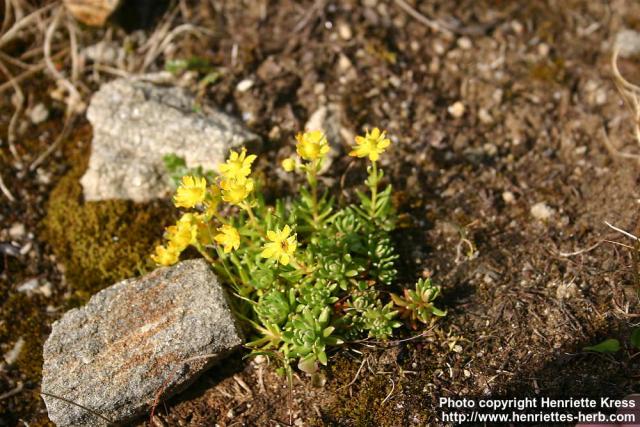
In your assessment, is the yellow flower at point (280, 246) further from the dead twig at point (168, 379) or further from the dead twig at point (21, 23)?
the dead twig at point (21, 23)

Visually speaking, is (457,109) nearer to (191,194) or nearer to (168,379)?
(191,194)

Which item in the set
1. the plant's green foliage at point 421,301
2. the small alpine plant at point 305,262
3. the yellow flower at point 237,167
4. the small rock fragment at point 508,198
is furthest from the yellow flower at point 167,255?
the small rock fragment at point 508,198

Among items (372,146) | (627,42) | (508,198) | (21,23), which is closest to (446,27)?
(627,42)

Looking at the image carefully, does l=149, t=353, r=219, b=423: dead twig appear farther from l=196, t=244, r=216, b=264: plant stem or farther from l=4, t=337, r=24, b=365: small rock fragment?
l=4, t=337, r=24, b=365: small rock fragment

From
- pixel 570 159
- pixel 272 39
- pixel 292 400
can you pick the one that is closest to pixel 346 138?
pixel 272 39

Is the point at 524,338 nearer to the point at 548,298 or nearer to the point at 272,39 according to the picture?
the point at 548,298

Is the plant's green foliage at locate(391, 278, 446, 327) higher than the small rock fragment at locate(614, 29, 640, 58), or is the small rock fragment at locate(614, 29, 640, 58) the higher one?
the small rock fragment at locate(614, 29, 640, 58)

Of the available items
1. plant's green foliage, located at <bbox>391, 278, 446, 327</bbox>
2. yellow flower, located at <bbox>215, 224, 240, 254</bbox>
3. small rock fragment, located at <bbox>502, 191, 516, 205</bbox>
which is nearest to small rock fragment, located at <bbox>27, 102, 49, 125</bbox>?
yellow flower, located at <bbox>215, 224, 240, 254</bbox>
